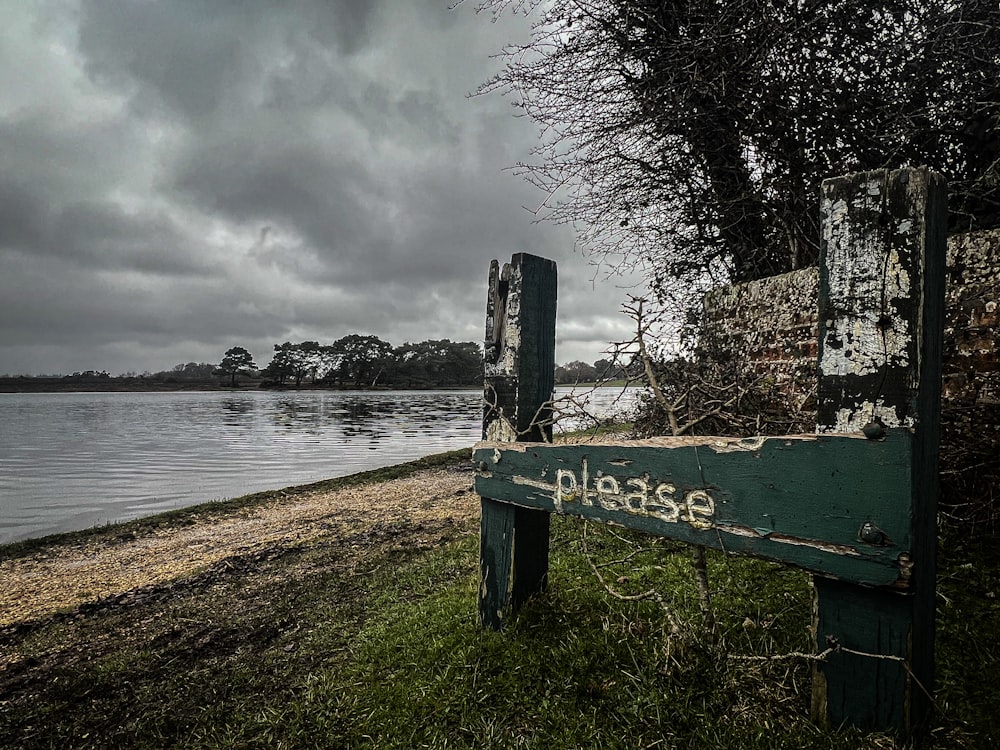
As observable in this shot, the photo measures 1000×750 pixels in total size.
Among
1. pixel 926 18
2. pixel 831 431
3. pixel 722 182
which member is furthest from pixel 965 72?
pixel 831 431

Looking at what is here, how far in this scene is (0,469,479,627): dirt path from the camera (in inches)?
228

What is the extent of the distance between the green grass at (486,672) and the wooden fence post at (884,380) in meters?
0.21

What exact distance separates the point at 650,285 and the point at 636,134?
2040mm

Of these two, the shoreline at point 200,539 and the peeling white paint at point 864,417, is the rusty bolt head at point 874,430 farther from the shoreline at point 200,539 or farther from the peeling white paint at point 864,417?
the shoreline at point 200,539

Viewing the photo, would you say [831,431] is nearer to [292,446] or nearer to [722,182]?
[722,182]

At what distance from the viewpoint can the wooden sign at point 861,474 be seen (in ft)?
4.93

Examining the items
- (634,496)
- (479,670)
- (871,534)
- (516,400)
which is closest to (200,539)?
(479,670)

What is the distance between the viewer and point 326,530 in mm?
7430

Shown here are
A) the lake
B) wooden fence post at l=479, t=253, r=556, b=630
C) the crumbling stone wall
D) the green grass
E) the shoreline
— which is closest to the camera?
the green grass

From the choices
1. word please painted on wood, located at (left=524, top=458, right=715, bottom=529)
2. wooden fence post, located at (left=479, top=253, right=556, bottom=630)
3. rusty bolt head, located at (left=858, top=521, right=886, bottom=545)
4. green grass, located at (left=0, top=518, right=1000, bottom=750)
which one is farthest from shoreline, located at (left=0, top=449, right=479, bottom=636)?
rusty bolt head, located at (left=858, top=521, right=886, bottom=545)

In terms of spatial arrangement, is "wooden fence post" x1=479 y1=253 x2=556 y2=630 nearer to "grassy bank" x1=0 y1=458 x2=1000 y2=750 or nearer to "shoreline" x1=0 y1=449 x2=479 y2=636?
"grassy bank" x1=0 y1=458 x2=1000 y2=750

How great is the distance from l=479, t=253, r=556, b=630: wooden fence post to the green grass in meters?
0.21

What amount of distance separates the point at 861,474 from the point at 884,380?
28 centimetres

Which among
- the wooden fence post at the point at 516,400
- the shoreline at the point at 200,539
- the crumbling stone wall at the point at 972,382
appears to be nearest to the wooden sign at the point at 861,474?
the wooden fence post at the point at 516,400
